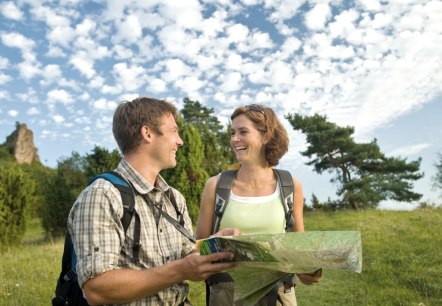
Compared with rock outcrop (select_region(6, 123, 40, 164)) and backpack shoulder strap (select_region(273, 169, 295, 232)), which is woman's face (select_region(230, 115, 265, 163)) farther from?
rock outcrop (select_region(6, 123, 40, 164))

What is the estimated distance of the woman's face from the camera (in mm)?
3428

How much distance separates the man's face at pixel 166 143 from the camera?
2.42 m

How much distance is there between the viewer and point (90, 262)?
1.85 m

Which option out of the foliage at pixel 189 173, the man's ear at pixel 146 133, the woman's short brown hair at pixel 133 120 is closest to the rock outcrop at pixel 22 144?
the foliage at pixel 189 173

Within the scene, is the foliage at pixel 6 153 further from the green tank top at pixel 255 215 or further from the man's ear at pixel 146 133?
the man's ear at pixel 146 133

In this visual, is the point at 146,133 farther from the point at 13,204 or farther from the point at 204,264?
the point at 13,204

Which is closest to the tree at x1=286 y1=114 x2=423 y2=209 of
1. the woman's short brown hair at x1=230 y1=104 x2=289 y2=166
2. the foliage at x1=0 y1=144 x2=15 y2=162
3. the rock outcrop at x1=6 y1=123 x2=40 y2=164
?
the woman's short brown hair at x1=230 y1=104 x2=289 y2=166

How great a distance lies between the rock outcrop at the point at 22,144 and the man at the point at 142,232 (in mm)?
99720

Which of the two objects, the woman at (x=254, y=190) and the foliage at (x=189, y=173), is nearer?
the woman at (x=254, y=190)

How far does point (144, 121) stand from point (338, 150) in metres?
25.5

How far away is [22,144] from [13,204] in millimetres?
82276

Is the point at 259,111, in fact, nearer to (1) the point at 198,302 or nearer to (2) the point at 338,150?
(1) the point at 198,302

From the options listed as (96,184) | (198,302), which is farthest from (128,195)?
(198,302)

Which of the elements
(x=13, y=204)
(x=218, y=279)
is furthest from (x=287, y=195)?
(x=13, y=204)
